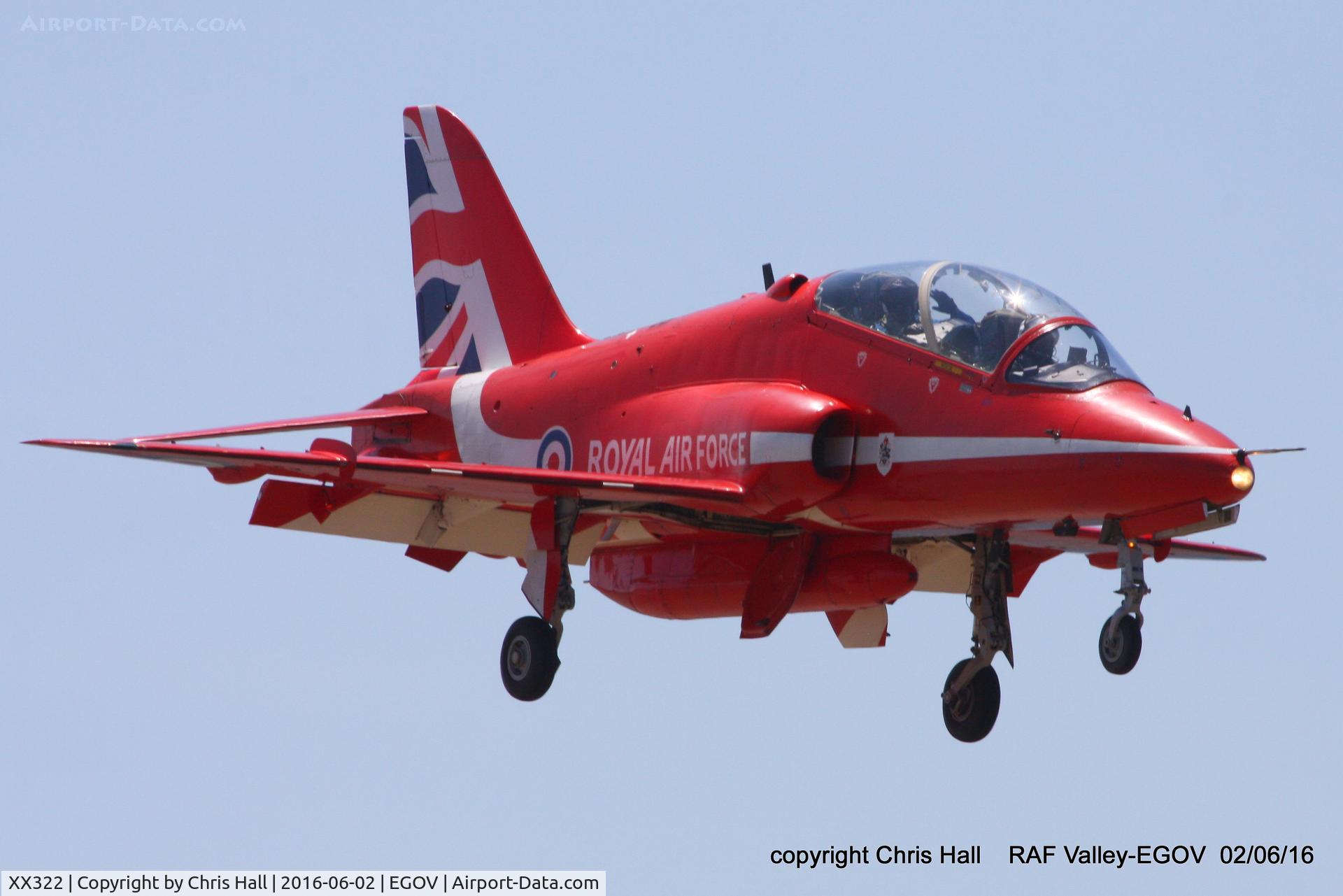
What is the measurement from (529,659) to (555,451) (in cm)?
246

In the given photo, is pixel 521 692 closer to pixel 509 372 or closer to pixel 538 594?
pixel 538 594

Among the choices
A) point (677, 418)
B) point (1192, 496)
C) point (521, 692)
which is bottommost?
point (521, 692)

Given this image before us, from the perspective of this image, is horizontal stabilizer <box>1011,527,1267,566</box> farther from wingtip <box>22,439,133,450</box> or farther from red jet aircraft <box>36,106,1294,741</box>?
wingtip <box>22,439,133,450</box>

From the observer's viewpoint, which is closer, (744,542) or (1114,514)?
(1114,514)

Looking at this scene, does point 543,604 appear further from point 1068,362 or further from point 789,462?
point 1068,362

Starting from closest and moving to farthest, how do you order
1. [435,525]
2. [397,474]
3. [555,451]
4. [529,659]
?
[397,474]
[529,659]
[555,451]
[435,525]

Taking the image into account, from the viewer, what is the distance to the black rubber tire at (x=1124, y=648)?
20000 millimetres

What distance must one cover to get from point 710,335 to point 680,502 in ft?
6.82

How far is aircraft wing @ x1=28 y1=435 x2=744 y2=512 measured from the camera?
744 inches

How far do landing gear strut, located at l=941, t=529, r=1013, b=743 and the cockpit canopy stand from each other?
283cm

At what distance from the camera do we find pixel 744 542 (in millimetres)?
21531

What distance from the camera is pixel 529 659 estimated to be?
2080cm

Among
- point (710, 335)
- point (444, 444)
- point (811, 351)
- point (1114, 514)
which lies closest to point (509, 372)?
point (444, 444)

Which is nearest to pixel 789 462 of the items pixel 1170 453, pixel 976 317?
pixel 976 317
